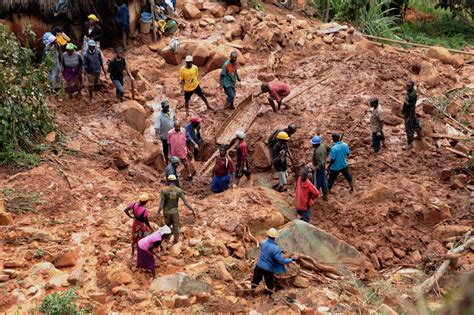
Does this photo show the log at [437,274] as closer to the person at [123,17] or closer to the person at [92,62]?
the person at [92,62]

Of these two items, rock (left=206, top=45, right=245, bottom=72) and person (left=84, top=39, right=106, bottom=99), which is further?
rock (left=206, top=45, right=245, bottom=72)

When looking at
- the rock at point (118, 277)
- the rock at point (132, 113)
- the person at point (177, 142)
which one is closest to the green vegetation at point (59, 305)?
the rock at point (118, 277)

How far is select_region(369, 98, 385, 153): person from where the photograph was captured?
885 centimetres

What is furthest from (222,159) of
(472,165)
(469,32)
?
(469,32)

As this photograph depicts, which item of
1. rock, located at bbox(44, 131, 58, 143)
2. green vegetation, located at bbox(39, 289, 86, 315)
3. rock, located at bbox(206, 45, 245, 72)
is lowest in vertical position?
green vegetation, located at bbox(39, 289, 86, 315)

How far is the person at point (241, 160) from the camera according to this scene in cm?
881

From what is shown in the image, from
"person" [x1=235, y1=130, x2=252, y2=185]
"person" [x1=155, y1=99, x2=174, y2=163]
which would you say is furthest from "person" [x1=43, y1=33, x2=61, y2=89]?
"person" [x1=235, y1=130, x2=252, y2=185]

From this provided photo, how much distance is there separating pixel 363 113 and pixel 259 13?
469 centimetres

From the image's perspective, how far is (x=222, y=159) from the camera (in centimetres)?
859

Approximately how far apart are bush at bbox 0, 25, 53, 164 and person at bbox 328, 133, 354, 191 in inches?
170

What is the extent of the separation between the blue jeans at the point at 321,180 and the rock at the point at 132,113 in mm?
3629

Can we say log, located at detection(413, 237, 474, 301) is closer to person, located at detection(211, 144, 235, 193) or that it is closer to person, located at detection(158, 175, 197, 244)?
person, located at detection(158, 175, 197, 244)

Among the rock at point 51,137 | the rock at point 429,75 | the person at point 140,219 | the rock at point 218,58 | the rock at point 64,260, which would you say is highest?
the rock at point 429,75

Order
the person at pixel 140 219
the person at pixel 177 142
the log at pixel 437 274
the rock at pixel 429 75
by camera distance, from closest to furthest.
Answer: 1. the log at pixel 437 274
2. the person at pixel 140 219
3. the person at pixel 177 142
4. the rock at pixel 429 75
